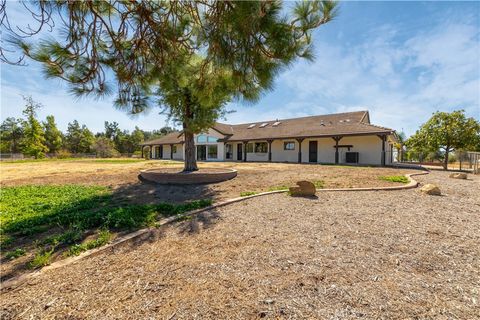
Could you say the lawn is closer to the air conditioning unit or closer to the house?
the house

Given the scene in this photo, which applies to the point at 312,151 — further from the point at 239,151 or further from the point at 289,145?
the point at 239,151

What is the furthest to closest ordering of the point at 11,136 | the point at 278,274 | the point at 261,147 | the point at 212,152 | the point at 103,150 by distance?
the point at 11,136
the point at 103,150
the point at 212,152
the point at 261,147
the point at 278,274

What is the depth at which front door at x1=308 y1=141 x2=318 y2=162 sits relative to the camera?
66.2 feet

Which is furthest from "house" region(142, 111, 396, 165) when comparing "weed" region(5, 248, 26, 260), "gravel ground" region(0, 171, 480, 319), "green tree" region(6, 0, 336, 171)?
"weed" region(5, 248, 26, 260)

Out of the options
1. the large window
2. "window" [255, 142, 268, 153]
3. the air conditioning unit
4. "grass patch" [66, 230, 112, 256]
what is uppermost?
the large window

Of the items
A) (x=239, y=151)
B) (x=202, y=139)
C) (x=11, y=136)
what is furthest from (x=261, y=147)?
(x=11, y=136)

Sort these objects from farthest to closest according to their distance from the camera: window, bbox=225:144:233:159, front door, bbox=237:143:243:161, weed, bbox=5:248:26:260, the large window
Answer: the large window, window, bbox=225:144:233:159, front door, bbox=237:143:243:161, weed, bbox=5:248:26:260

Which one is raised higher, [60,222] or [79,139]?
[79,139]

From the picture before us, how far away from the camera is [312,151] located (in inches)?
802

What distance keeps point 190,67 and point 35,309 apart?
4232 mm

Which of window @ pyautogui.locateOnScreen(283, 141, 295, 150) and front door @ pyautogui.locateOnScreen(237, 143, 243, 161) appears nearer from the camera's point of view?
window @ pyautogui.locateOnScreen(283, 141, 295, 150)

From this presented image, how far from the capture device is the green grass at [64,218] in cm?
375

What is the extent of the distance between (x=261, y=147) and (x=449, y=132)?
1422 centimetres

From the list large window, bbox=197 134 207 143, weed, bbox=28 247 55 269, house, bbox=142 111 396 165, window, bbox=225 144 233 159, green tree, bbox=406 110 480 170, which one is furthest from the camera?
large window, bbox=197 134 207 143
